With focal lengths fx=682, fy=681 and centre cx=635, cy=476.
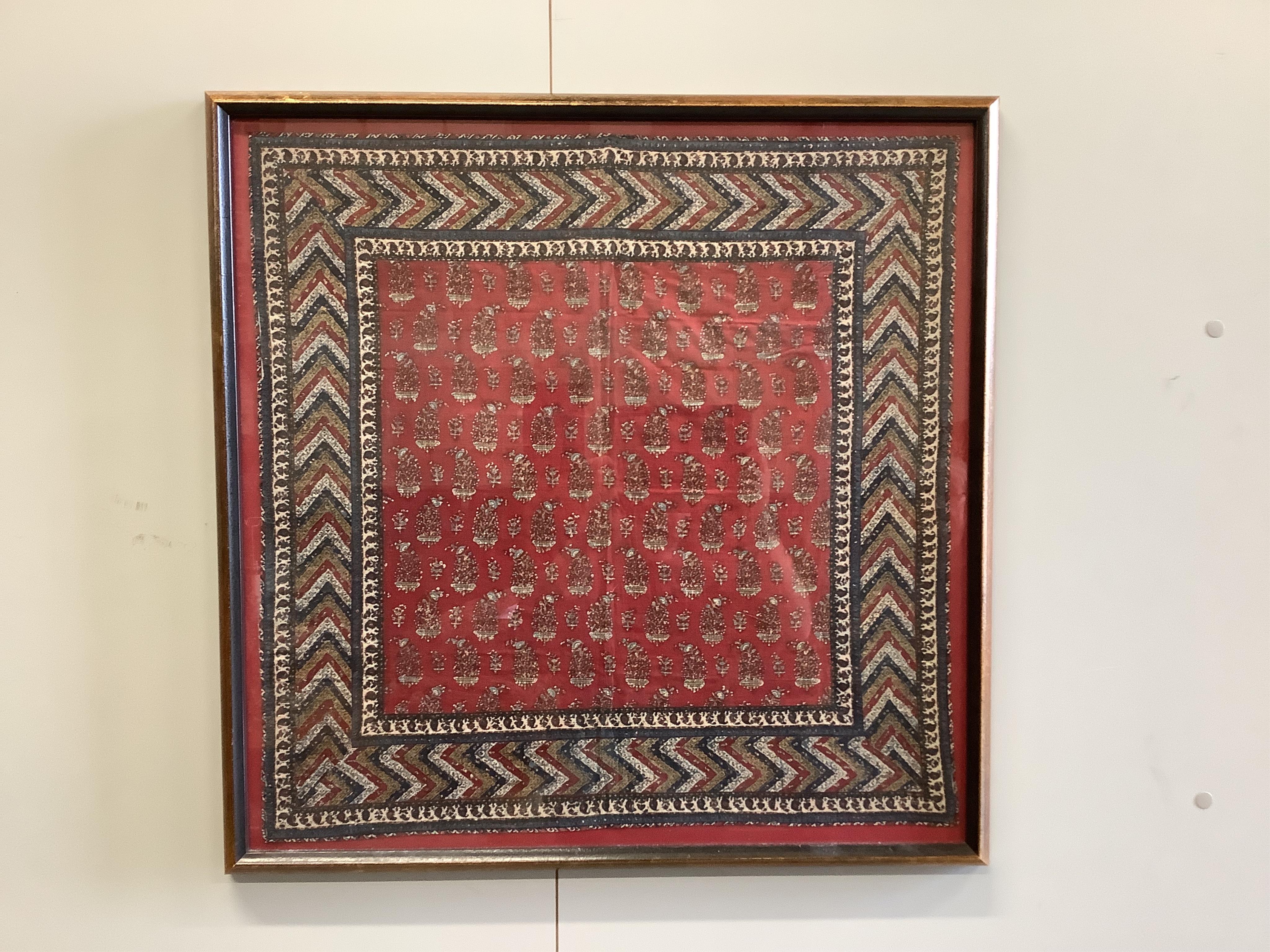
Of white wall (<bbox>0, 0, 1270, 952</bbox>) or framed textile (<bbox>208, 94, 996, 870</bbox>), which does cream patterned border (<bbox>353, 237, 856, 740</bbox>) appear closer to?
framed textile (<bbox>208, 94, 996, 870</bbox>)

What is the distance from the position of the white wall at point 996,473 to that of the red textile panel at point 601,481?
242 millimetres

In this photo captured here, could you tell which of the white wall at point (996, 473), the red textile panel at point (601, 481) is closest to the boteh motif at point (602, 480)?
the red textile panel at point (601, 481)

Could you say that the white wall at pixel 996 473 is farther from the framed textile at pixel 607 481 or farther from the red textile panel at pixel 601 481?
the red textile panel at pixel 601 481

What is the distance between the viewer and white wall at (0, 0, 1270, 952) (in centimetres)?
84

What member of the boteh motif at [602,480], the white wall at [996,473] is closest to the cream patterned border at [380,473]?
the boteh motif at [602,480]

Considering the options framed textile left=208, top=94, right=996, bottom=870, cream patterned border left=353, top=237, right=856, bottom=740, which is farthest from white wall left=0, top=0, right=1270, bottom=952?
cream patterned border left=353, top=237, right=856, bottom=740

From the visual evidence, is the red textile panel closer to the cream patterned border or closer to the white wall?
the cream patterned border

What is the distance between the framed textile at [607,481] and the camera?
0.83m

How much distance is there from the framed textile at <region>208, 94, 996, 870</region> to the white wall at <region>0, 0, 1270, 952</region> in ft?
0.22

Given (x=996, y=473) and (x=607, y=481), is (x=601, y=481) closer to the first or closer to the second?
(x=607, y=481)

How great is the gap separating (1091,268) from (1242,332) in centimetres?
21

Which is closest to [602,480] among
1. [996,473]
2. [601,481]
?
[601,481]

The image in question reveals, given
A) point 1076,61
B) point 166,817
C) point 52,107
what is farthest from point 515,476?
point 1076,61

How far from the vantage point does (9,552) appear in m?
0.85
